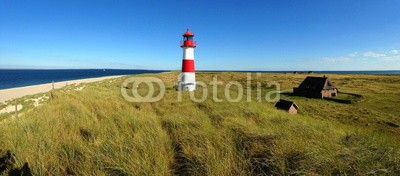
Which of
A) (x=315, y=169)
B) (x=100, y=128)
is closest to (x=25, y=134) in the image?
(x=100, y=128)

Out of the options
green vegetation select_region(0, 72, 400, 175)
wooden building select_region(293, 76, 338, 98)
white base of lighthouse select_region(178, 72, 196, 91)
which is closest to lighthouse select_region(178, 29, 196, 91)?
white base of lighthouse select_region(178, 72, 196, 91)

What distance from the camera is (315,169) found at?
2.96 metres

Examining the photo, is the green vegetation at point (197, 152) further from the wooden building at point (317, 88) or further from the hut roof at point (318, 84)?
the hut roof at point (318, 84)

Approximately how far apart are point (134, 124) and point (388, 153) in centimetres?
473

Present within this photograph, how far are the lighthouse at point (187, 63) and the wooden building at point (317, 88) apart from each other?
19.8m

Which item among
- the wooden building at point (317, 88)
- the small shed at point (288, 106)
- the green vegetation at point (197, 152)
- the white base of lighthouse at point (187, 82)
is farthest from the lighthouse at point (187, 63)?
the wooden building at point (317, 88)

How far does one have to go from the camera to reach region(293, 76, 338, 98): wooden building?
1255 inches

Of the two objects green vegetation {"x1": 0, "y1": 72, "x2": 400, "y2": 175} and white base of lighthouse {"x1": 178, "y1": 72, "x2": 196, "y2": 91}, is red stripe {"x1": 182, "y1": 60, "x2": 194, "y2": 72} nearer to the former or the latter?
white base of lighthouse {"x1": 178, "y1": 72, "x2": 196, "y2": 91}

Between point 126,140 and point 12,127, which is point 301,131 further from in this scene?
point 12,127

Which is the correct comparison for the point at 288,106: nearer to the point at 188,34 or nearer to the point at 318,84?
the point at 188,34

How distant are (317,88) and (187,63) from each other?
69.5 feet

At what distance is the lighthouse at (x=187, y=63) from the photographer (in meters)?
20.9

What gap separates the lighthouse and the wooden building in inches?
780

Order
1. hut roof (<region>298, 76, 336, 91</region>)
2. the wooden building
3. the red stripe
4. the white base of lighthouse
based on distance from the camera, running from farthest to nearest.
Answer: hut roof (<region>298, 76, 336, 91</region>), the wooden building, the white base of lighthouse, the red stripe
